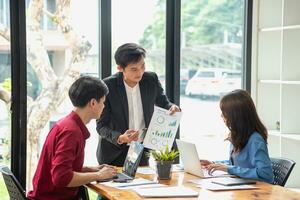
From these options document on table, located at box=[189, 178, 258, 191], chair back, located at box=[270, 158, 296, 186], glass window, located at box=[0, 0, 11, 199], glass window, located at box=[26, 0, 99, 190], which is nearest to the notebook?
document on table, located at box=[189, 178, 258, 191]

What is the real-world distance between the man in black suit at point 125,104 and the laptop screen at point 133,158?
12.8 inches

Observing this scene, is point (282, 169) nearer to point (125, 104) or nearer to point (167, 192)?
point (167, 192)

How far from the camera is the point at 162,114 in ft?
10.4

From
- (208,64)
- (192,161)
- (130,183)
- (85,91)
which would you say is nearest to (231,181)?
(192,161)

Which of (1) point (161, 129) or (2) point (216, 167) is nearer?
(2) point (216, 167)

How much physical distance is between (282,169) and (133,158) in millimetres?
916

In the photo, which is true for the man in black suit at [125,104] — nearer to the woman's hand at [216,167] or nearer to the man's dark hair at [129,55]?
the man's dark hair at [129,55]

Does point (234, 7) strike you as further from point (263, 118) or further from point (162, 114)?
point (162, 114)

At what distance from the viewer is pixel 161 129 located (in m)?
3.19

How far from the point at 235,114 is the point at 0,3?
6.44 feet

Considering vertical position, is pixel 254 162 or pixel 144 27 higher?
pixel 144 27

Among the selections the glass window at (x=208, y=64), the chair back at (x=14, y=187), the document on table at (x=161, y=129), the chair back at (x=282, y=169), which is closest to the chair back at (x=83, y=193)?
the chair back at (x=14, y=187)

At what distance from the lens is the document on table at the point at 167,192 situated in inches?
92.3

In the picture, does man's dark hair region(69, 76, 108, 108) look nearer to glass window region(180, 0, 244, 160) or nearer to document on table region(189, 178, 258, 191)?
document on table region(189, 178, 258, 191)
